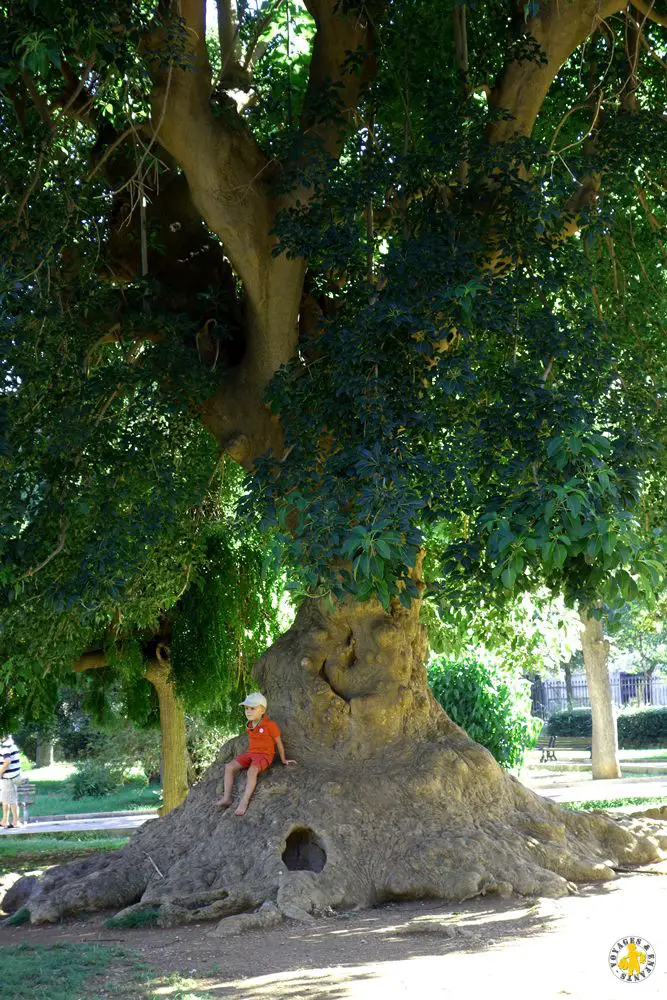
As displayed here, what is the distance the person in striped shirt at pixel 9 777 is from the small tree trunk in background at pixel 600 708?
37.6ft

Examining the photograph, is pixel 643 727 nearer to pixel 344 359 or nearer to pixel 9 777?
pixel 9 777

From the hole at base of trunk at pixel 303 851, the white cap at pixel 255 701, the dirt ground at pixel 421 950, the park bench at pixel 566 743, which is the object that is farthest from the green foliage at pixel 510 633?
the park bench at pixel 566 743

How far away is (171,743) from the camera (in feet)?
46.6

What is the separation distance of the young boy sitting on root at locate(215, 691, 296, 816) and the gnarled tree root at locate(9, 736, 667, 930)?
0.11m

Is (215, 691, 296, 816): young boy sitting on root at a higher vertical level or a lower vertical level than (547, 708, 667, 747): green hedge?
higher

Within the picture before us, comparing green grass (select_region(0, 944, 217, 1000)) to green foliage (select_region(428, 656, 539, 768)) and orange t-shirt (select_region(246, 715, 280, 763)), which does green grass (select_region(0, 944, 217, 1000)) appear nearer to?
orange t-shirt (select_region(246, 715, 280, 763))

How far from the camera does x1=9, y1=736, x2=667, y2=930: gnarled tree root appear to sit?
25.5ft

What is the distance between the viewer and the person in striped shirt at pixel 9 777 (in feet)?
62.8

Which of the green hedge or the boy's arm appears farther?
the green hedge

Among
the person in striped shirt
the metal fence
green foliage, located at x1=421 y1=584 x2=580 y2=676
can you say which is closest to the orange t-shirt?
green foliage, located at x1=421 y1=584 x2=580 y2=676

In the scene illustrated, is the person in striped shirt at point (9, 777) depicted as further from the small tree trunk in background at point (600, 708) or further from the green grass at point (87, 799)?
the small tree trunk in background at point (600, 708)

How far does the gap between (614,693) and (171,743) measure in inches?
1417

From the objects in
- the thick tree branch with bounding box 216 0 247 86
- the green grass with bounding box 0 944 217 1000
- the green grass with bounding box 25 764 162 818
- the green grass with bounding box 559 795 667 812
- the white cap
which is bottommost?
the green grass with bounding box 25 764 162 818

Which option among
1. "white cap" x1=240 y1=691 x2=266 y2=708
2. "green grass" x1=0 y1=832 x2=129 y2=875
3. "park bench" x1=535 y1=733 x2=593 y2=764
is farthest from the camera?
"park bench" x1=535 y1=733 x2=593 y2=764
